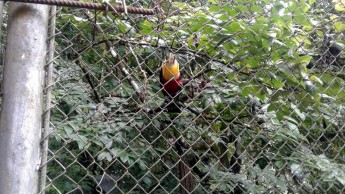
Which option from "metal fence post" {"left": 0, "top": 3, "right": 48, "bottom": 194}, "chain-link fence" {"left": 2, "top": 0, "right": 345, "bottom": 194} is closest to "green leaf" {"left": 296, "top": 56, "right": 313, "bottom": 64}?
"chain-link fence" {"left": 2, "top": 0, "right": 345, "bottom": 194}

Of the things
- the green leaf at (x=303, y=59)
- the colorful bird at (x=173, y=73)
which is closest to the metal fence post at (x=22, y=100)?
the colorful bird at (x=173, y=73)

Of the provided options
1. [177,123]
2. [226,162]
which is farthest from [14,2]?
[226,162]

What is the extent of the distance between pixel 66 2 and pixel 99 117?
82cm

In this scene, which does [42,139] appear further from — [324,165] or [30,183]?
[324,165]

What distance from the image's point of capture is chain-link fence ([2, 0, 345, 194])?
1.25m

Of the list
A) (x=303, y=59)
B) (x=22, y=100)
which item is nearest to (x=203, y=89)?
(x=303, y=59)

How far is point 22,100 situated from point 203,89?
2.66ft

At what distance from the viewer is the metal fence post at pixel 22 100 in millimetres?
655

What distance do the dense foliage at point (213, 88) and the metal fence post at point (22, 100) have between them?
1.40 feet

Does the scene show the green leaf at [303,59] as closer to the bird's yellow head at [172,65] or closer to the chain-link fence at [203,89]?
the chain-link fence at [203,89]

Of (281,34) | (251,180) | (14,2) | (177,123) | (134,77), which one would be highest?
(14,2)

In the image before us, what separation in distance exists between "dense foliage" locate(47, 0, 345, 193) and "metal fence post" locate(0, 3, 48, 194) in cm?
43

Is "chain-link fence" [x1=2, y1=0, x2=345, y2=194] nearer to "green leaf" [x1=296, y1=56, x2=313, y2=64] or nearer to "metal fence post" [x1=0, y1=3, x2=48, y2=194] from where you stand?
"green leaf" [x1=296, y1=56, x2=313, y2=64]

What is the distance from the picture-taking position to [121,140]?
56.6 inches
